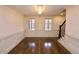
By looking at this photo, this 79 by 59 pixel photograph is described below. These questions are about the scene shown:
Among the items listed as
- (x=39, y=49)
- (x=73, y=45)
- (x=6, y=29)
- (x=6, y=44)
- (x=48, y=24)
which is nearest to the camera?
(x=73, y=45)

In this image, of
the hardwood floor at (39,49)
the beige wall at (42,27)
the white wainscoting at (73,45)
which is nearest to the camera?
the white wainscoting at (73,45)


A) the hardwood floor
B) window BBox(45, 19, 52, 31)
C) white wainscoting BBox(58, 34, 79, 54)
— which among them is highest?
window BBox(45, 19, 52, 31)

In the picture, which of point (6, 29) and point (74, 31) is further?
point (6, 29)

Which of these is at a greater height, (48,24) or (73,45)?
(48,24)

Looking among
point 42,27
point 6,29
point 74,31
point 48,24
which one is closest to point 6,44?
point 6,29

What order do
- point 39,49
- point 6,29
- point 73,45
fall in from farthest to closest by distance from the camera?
point 39,49, point 6,29, point 73,45

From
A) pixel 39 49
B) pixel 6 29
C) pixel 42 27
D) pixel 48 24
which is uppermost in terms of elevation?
pixel 48 24

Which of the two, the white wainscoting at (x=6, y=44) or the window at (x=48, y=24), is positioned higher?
the window at (x=48, y=24)

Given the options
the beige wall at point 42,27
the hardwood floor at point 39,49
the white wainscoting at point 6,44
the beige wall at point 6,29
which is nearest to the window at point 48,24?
the beige wall at point 42,27

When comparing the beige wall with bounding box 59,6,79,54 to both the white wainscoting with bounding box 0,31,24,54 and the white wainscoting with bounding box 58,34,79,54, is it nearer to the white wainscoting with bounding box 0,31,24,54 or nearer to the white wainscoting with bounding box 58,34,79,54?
the white wainscoting with bounding box 58,34,79,54

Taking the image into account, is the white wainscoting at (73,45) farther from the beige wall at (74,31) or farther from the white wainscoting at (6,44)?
the white wainscoting at (6,44)

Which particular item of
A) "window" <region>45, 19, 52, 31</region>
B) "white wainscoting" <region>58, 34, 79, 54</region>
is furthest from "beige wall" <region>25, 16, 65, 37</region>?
"white wainscoting" <region>58, 34, 79, 54</region>

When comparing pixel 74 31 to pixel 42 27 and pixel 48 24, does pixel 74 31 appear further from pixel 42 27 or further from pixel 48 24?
pixel 42 27
